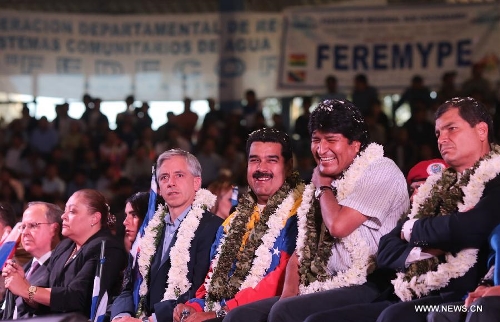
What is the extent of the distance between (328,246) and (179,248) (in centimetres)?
124

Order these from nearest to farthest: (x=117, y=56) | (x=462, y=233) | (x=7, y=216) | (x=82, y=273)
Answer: (x=462, y=233) < (x=82, y=273) < (x=7, y=216) < (x=117, y=56)

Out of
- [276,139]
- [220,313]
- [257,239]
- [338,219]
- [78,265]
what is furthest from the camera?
[78,265]

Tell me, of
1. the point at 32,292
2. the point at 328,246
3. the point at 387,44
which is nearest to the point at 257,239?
the point at 328,246

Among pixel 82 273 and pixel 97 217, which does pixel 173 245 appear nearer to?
pixel 82 273

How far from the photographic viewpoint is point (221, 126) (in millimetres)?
13930

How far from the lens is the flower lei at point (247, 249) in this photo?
6020 millimetres

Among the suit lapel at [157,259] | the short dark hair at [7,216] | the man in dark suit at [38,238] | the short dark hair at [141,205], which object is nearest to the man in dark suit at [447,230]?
the suit lapel at [157,259]

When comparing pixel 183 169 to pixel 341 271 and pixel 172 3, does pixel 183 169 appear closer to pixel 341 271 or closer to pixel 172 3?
pixel 341 271

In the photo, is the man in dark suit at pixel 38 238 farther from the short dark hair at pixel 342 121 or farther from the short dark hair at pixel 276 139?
the short dark hair at pixel 342 121

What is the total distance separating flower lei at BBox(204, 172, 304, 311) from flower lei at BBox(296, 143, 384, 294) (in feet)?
0.94

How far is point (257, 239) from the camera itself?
6.09m

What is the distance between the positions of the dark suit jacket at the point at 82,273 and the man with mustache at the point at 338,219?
1704 millimetres

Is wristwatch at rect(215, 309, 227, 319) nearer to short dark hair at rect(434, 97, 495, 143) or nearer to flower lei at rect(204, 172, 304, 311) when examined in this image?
flower lei at rect(204, 172, 304, 311)

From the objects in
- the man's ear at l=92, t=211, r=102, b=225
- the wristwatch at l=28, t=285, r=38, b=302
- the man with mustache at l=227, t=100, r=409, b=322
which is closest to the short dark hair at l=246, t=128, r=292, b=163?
the man with mustache at l=227, t=100, r=409, b=322
